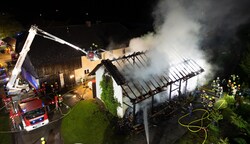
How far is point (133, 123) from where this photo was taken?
49.6ft

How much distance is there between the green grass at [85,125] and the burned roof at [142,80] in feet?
12.3

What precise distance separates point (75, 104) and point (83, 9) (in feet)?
139

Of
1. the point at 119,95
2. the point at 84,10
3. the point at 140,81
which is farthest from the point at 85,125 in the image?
the point at 84,10

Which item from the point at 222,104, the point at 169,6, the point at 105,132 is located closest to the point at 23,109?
the point at 105,132

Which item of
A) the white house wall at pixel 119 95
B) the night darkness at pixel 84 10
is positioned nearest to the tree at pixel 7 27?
A: the night darkness at pixel 84 10

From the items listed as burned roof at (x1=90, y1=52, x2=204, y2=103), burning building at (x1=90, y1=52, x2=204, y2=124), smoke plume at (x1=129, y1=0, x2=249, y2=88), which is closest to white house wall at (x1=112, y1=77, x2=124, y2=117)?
burning building at (x1=90, y1=52, x2=204, y2=124)

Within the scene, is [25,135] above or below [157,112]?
below

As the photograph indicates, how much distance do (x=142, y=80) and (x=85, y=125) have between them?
248 inches

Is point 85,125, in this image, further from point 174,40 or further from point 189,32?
point 189,32

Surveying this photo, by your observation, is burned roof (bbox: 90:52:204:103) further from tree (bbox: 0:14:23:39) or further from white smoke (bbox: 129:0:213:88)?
tree (bbox: 0:14:23:39)

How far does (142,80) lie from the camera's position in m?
16.4

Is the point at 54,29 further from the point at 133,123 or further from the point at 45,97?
the point at 133,123

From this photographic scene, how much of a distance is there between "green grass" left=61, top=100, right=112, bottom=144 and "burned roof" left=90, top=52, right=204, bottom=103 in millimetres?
3734

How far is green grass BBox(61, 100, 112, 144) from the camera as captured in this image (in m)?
14.4
